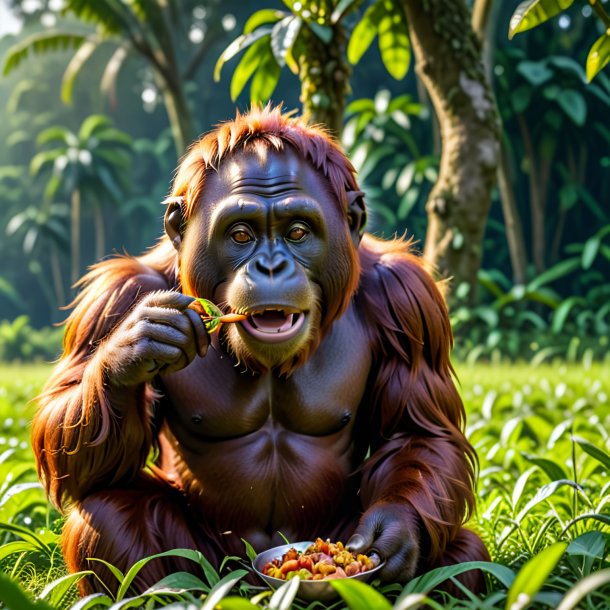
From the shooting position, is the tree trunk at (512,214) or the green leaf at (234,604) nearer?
the green leaf at (234,604)

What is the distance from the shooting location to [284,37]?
3738 millimetres

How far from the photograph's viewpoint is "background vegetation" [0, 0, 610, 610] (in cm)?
253

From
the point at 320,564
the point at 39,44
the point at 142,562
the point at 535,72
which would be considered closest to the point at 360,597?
the point at 320,564

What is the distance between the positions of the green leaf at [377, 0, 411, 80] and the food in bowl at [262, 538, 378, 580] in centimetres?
367

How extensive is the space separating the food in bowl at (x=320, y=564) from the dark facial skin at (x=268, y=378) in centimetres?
26

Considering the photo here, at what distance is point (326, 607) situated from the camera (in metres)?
1.92

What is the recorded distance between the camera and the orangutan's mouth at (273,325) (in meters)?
2.03

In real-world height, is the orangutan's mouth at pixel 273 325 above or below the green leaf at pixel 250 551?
above

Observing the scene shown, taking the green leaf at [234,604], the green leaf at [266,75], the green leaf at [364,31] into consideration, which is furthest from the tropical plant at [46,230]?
the green leaf at [234,604]

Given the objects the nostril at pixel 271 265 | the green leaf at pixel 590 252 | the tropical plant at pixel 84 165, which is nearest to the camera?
the nostril at pixel 271 265

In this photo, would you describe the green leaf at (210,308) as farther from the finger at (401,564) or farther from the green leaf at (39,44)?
the green leaf at (39,44)

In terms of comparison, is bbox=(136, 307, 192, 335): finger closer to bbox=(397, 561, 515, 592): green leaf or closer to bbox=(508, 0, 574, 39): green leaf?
bbox=(397, 561, 515, 592): green leaf

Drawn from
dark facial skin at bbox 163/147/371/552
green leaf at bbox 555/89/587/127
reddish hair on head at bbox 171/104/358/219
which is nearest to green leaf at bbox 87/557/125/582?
dark facial skin at bbox 163/147/371/552

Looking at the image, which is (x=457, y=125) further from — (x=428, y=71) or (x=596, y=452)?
(x=596, y=452)
